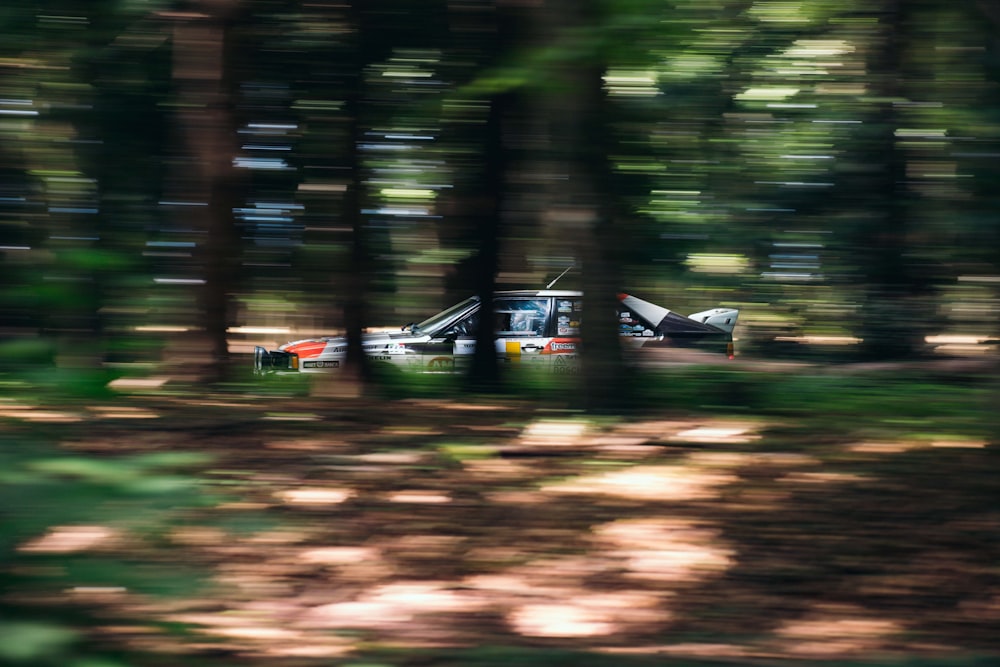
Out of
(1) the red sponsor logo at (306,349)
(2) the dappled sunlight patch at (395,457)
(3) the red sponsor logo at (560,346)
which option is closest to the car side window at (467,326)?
(3) the red sponsor logo at (560,346)

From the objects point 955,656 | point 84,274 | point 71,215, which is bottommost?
point 955,656

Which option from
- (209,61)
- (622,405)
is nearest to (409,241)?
(209,61)

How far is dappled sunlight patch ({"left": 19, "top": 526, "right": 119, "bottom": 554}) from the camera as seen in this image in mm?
2252

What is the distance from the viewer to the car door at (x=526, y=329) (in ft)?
40.0

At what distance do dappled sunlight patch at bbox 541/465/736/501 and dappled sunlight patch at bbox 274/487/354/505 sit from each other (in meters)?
1.28

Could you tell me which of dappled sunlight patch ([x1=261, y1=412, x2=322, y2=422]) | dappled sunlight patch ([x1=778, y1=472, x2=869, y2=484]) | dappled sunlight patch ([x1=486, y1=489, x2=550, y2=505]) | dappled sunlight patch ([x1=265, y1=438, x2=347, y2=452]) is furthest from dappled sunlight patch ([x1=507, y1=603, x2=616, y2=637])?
dappled sunlight patch ([x1=261, y1=412, x2=322, y2=422])

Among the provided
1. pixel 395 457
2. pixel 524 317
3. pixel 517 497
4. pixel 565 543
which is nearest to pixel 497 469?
pixel 517 497

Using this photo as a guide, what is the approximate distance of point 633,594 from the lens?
4.85 metres

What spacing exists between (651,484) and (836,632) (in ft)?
6.12

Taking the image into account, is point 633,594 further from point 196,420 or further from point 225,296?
point 225,296

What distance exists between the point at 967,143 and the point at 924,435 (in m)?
2.16

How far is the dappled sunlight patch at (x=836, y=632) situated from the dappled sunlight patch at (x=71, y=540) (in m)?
3.05

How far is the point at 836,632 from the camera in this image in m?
4.45

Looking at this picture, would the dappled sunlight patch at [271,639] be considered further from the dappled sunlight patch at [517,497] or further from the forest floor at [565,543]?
the dappled sunlight patch at [517,497]
